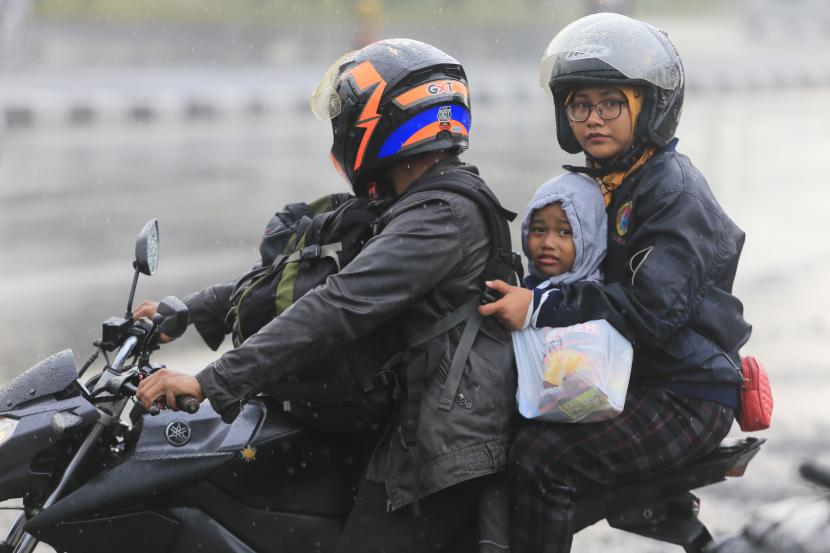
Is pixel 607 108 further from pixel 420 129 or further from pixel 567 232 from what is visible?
pixel 420 129

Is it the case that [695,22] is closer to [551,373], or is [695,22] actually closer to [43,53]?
[43,53]

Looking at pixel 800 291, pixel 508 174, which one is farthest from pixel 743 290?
pixel 508 174

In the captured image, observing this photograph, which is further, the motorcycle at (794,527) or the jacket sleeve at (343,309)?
the jacket sleeve at (343,309)

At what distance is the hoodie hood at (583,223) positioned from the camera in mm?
2986

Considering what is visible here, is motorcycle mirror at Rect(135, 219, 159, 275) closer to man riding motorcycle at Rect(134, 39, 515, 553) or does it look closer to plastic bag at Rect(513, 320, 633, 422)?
man riding motorcycle at Rect(134, 39, 515, 553)

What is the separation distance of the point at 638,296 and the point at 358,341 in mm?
673

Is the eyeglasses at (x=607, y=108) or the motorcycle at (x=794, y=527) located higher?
the eyeglasses at (x=607, y=108)

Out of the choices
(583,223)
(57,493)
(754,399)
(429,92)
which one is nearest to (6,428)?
(57,493)

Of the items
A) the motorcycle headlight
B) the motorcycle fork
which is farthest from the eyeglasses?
the motorcycle headlight

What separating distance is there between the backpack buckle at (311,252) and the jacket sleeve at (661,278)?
1.88ft

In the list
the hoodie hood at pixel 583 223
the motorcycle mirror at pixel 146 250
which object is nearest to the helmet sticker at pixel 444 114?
the hoodie hood at pixel 583 223

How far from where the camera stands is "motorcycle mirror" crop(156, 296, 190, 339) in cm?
288

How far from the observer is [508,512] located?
2.89m

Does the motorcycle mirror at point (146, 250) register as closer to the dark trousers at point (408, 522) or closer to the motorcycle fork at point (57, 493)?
the motorcycle fork at point (57, 493)
